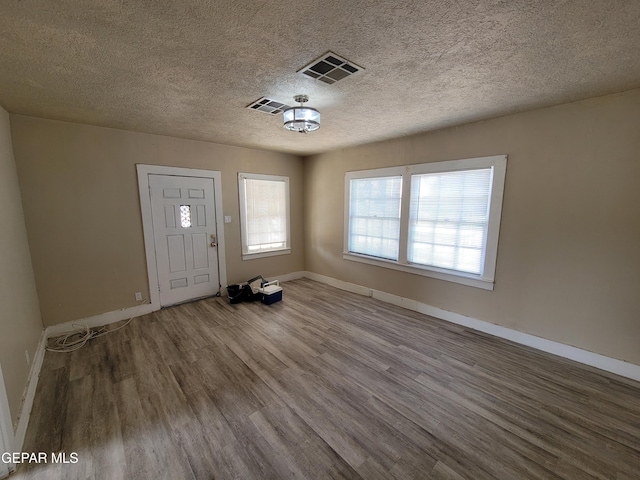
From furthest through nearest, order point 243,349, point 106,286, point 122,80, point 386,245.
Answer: point 386,245
point 106,286
point 243,349
point 122,80

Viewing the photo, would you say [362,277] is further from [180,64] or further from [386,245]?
[180,64]

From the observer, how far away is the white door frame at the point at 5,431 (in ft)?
4.75

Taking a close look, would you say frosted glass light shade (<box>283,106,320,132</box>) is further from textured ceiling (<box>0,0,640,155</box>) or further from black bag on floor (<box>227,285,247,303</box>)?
black bag on floor (<box>227,285,247,303</box>)

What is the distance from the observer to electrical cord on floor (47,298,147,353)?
2766mm

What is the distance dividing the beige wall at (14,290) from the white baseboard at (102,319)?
0.73 feet

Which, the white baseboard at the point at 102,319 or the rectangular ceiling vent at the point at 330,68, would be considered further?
the white baseboard at the point at 102,319

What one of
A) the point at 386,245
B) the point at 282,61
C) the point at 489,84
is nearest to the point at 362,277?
the point at 386,245

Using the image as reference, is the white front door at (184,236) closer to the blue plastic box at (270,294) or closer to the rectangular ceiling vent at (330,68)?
the blue plastic box at (270,294)

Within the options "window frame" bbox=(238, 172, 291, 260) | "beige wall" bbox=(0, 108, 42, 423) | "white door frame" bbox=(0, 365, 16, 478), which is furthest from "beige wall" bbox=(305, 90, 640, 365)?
"beige wall" bbox=(0, 108, 42, 423)

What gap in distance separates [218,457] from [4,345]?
1667 mm

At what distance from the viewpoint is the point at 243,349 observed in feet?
9.04

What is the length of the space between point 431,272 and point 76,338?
462cm

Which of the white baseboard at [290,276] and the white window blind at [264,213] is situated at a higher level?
the white window blind at [264,213]

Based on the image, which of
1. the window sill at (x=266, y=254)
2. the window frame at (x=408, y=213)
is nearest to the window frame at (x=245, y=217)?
the window sill at (x=266, y=254)
